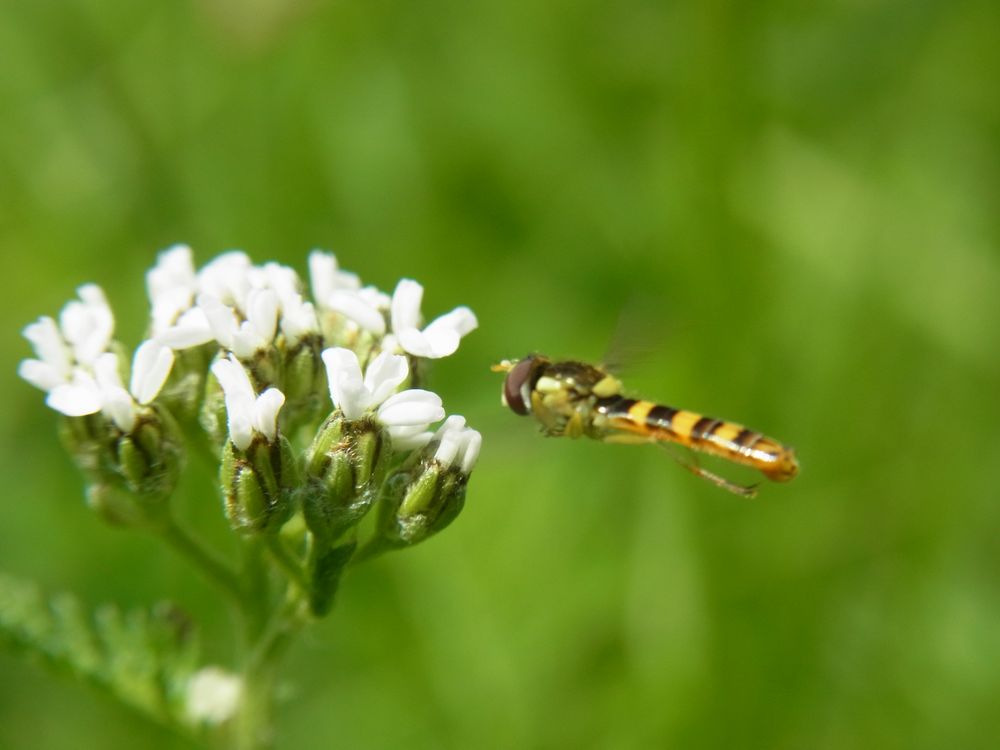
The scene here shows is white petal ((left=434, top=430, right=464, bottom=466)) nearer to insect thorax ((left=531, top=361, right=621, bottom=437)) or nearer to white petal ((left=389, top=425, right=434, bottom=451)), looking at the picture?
white petal ((left=389, top=425, right=434, bottom=451))

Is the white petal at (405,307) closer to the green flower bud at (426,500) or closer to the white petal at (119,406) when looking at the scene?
the green flower bud at (426,500)

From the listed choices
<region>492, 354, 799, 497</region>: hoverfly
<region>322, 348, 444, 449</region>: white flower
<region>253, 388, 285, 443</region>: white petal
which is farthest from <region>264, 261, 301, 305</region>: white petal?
<region>492, 354, 799, 497</region>: hoverfly

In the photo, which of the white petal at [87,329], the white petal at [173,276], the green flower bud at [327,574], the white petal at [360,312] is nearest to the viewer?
the green flower bud at [327,574]

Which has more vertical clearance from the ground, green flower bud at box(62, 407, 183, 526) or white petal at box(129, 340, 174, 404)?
white petal at box(129, 340, 174, 404)

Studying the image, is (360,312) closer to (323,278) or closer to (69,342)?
(323,278)

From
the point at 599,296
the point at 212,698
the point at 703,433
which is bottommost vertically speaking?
the point at 212,698

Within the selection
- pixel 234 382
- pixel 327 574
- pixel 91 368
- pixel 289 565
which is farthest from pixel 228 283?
pixel 327 574

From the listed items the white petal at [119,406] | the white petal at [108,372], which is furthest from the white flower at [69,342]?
the white petal at [119,406]
